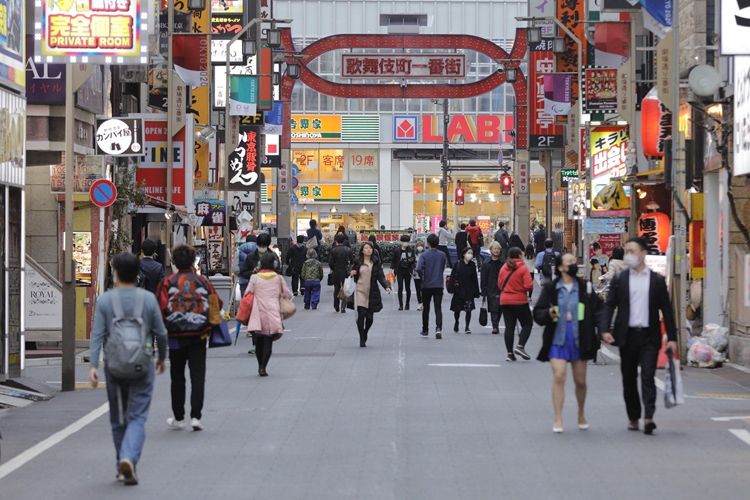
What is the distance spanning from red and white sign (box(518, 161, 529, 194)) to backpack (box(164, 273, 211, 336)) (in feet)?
119

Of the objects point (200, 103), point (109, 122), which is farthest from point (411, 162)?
point (109, 122)

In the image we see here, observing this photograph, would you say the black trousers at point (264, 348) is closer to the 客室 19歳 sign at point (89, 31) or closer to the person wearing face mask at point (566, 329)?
the 客室 19歳 sign at point (89, 31)

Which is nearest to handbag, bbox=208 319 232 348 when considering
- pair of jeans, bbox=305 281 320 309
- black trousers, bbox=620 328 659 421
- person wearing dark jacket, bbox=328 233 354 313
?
black trousers, bbox=620 328 659 421

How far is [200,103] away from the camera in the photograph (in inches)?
1389

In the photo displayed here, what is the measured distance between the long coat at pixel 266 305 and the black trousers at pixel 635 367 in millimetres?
5805

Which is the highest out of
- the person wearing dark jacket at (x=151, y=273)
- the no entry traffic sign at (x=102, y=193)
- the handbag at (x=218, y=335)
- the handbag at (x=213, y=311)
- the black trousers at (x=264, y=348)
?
the no entry traffic sign at (x=102, y=193)

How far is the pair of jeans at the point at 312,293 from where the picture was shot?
99.8 feet

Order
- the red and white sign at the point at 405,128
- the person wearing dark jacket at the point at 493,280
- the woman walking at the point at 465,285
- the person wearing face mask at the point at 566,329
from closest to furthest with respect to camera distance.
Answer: the person wearing face mask at the point at 566,329 → the person wearing dark jacket at the point at 493,280 → the woman walking at the point at 465,285 → the red and white sign at the point at 405,128

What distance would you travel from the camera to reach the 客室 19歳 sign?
607 inches

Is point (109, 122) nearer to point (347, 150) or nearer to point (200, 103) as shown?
point (200, 103)

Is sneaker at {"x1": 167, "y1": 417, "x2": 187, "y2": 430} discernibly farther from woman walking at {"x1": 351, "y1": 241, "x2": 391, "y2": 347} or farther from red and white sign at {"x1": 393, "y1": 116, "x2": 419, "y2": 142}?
red and white sign at {"x1": 393, "y1": 116, "x2": 419, "y2": 142}

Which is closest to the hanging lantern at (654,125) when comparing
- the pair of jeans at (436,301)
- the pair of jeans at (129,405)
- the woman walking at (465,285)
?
the woman walking at (465,285)

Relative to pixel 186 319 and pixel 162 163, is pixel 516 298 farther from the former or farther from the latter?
pixel 162 163

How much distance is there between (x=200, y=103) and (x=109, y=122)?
13.3 metres
